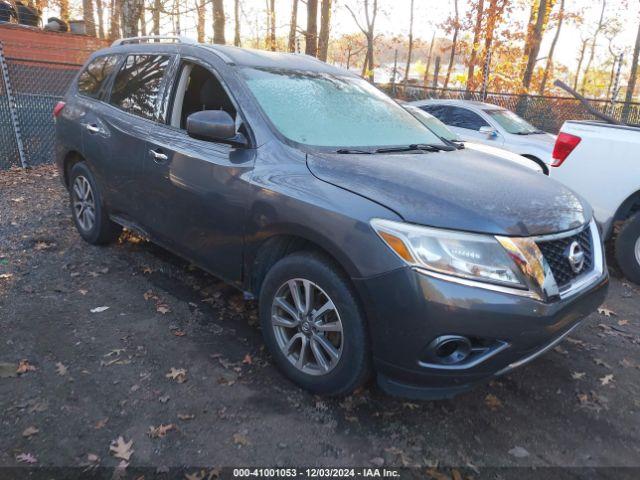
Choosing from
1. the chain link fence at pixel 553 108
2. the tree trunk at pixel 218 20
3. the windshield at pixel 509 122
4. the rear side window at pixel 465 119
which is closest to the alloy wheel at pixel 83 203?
the rear side window at pixel 465 119

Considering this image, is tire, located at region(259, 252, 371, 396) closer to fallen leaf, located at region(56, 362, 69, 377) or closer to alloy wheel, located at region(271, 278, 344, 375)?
alloy wheel, located at region(271, 278, 344, 375)

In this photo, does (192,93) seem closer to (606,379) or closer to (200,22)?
(606,379)

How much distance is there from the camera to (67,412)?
8.54 ft

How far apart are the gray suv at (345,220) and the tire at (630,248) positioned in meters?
2.17

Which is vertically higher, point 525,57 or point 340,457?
point 525,57

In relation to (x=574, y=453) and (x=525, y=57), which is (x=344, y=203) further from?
(x=525, y=57)

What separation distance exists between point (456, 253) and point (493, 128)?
7.55 m

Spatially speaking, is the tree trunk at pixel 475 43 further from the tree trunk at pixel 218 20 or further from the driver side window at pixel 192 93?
the driver side window at pixel 192 93

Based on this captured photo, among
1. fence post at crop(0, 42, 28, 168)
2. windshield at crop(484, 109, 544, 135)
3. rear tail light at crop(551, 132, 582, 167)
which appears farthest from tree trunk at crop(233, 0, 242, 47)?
rear tail light at crop(551, 132, 582, 167)

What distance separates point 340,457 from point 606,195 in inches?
153

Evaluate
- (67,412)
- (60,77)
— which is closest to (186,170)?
(67,412)

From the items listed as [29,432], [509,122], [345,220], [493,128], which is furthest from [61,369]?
[509,122]

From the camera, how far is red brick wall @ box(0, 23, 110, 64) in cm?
1673

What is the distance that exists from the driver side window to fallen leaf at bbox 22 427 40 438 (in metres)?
2.12
